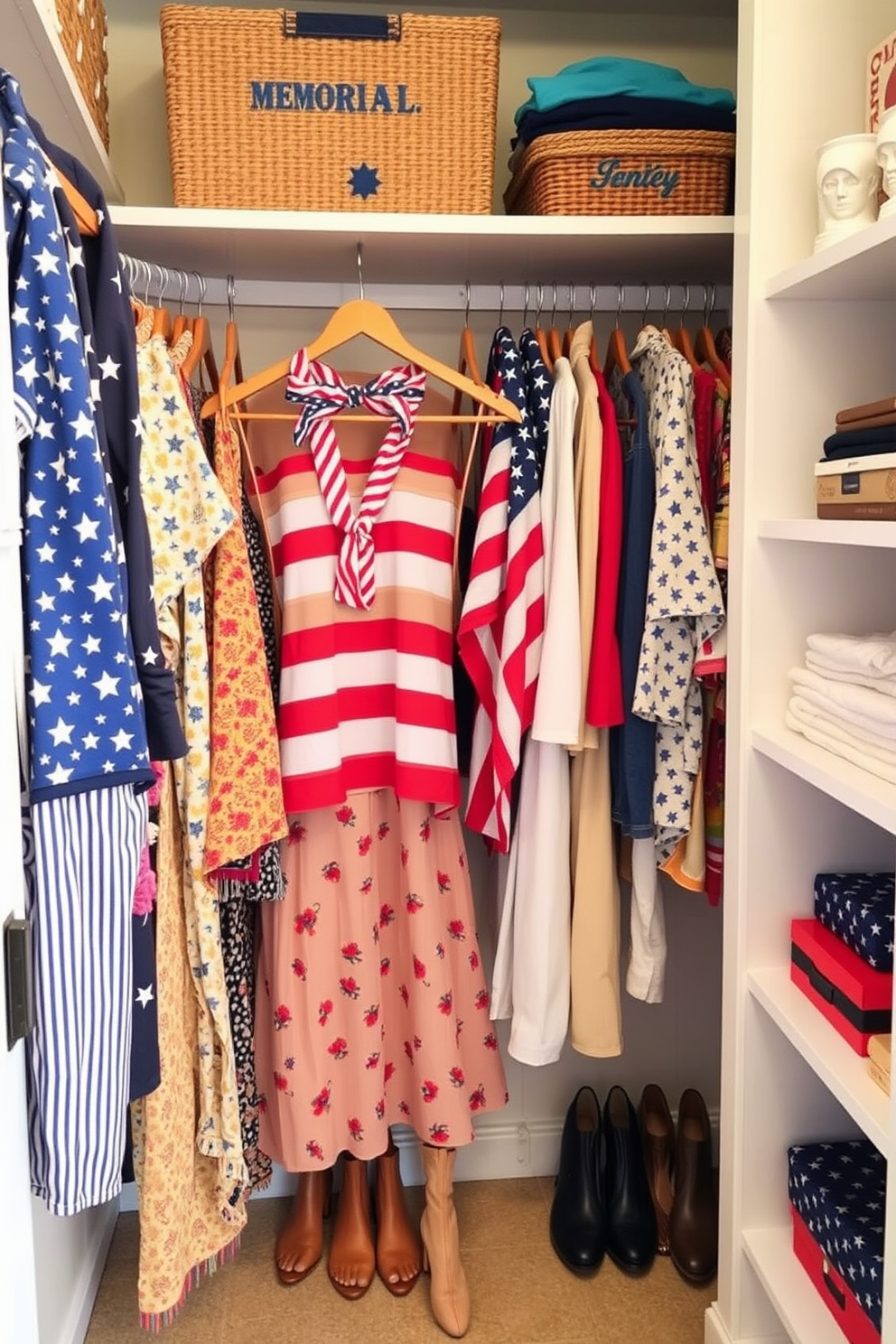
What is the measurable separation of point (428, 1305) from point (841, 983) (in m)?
0.97

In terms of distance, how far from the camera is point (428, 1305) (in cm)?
185

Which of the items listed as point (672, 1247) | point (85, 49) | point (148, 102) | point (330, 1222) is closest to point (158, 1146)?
point (330, 1222)

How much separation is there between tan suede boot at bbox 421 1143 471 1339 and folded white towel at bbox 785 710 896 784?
37.9 inches

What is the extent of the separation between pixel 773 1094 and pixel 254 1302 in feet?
3.10

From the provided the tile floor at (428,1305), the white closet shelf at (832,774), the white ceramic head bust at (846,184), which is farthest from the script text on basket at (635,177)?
the tile floor at (428,1305)

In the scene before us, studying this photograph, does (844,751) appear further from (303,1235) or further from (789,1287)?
(303,1235)

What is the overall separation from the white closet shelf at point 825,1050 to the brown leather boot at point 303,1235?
91 centimetres

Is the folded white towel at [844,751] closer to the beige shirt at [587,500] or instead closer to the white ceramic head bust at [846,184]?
the beige shirt at [587,500]

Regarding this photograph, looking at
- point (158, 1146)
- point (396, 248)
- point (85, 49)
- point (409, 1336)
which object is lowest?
point (409, 1336)

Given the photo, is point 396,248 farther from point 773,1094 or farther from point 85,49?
point 773,1094

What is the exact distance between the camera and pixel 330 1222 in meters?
2.08

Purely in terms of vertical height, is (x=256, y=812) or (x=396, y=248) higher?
(x=396, y=248)

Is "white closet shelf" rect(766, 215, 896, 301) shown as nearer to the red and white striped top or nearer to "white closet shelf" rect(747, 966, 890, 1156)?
the red and white striped top

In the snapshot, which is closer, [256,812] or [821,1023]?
[821,1023]
